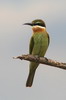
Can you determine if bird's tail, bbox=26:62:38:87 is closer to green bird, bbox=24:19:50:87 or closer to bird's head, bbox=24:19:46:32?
green bird, bbox=24:19:50:87

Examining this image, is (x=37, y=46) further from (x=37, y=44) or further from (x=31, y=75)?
(x=31, y=75)

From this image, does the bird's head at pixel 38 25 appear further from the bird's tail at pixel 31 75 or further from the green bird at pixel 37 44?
the bird's tail at pixel 31 75

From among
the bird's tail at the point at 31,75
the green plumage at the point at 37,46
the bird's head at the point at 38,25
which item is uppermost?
the bird's head at the point at 38,25

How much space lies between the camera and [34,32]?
896 cm

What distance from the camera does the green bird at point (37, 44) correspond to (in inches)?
341

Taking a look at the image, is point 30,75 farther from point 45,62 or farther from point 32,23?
point 45,62

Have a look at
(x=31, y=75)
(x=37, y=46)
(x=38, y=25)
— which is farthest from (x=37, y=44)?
(x=31, y=75)

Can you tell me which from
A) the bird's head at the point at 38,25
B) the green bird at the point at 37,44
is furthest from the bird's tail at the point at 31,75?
the bird's head at the point at 38,25

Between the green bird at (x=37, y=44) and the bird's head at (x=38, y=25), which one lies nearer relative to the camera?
the green bird at (x=37, y=44)

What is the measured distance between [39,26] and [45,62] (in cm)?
216

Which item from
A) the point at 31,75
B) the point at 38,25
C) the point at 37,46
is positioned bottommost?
the point at 31,75

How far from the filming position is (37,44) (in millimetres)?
8734

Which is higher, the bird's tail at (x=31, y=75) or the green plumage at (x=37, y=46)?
the green plumage at (x=37, y=46)

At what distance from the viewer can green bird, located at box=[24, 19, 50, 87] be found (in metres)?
8.66
